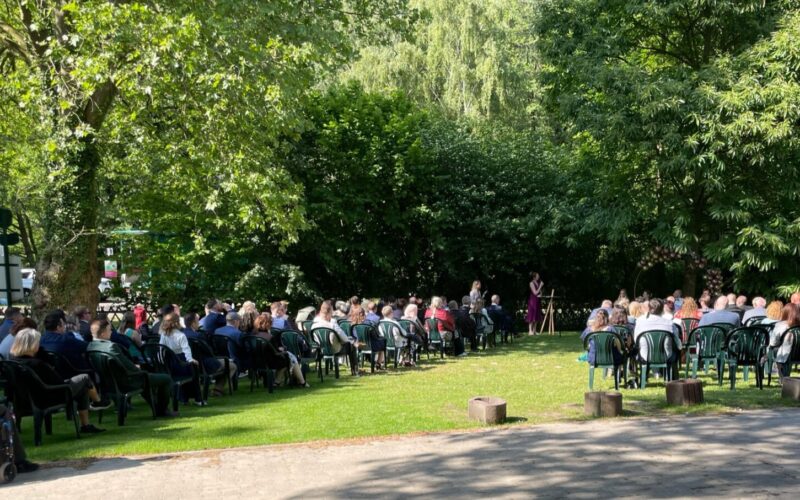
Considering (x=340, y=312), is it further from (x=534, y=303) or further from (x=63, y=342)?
(x=534, y=303)

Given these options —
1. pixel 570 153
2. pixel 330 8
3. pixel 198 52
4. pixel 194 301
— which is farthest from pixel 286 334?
pixel 570 153

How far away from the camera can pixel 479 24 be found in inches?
1443

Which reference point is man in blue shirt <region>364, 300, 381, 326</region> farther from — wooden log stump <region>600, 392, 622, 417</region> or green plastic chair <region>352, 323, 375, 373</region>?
wooden log stump <region>600, 392, 622, 417</region>

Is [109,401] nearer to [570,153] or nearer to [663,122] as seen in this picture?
[663,122]

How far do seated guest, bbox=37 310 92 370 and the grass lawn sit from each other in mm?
846

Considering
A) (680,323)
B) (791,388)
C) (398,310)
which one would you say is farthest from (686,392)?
(398,310)

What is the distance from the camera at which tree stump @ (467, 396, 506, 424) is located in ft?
31.9

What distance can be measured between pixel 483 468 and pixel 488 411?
2.34m

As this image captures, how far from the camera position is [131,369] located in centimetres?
1066

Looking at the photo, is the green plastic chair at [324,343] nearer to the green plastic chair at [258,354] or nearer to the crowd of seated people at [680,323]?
the green plastic chair at [258,354]

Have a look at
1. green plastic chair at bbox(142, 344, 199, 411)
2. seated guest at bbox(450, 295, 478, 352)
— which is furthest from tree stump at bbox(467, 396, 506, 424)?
seated guest at bbox(450, 295, 478, 352)

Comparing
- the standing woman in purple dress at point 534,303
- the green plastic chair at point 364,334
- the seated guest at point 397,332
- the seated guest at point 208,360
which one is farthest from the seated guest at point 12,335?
the standing woman in purple dress at point 534,303

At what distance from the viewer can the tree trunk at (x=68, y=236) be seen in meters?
16.6

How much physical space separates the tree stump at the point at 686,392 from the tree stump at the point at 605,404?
0.99m
